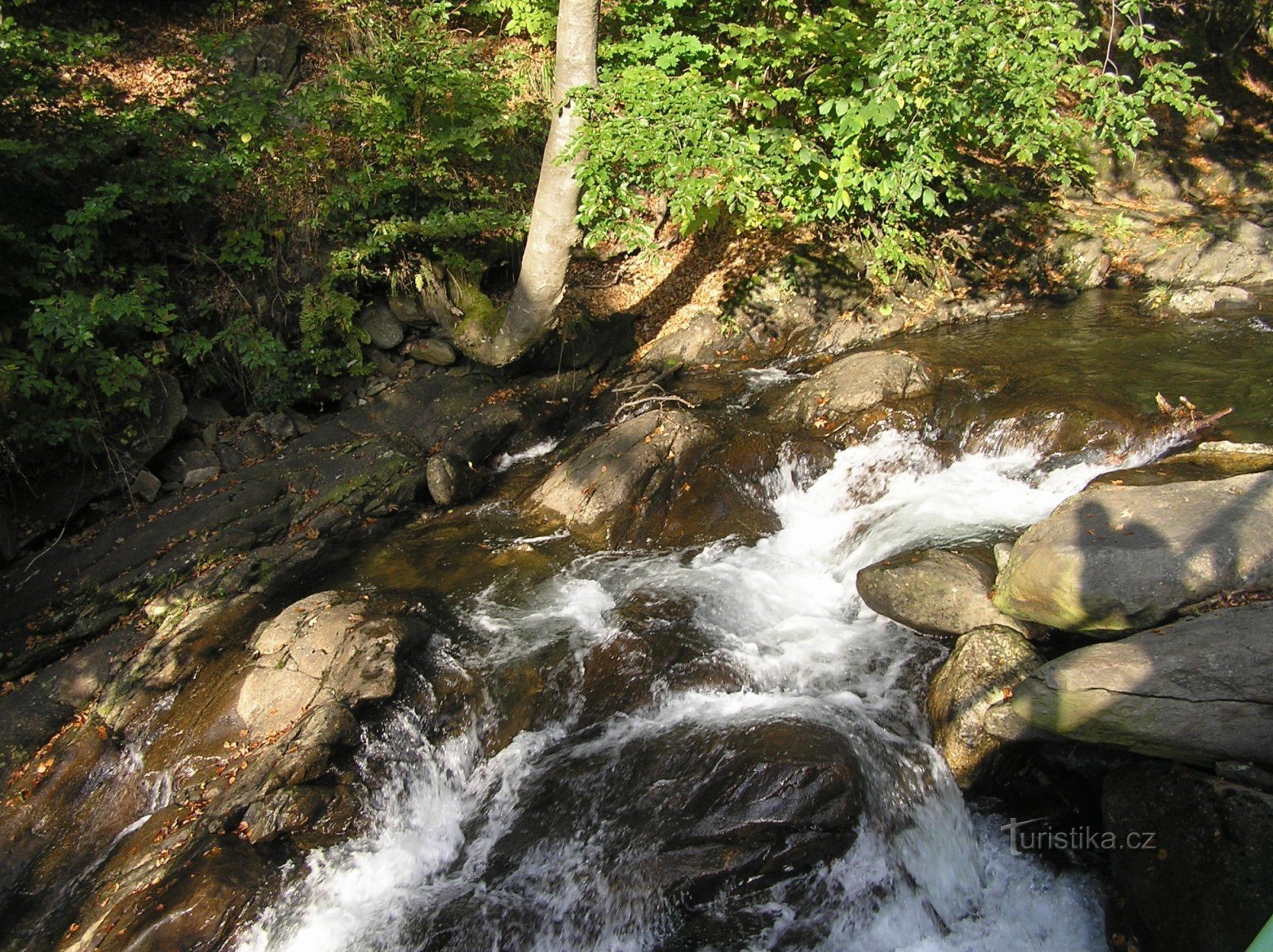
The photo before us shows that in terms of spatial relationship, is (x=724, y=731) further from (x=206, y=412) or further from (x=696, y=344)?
(x=206, y=412)

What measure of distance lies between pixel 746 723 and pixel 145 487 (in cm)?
606

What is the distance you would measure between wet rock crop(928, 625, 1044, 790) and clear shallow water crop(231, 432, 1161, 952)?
0.13 m

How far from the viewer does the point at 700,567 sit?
20.1 ft

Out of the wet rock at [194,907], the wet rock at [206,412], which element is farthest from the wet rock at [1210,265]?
the wet rock at [194,907]

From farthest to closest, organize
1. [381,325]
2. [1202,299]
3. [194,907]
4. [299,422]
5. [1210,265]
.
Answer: [1210,265], [1202,299], [381,325], [299,422], [194,907]

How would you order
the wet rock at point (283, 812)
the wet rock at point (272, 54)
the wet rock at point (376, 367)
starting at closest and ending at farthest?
the wet rock at point (283, 812), the wet rock at point (376, 367), the wet rock at point (272, 54)

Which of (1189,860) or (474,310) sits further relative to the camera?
(474,310)

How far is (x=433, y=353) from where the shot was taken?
8.59 m

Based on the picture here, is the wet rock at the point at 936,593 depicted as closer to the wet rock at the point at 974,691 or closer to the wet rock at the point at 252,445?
the wet rock at the point at 974,691

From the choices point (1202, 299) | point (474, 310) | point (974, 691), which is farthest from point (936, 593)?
point (1202, 299)

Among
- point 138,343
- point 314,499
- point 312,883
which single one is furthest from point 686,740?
point 138,343

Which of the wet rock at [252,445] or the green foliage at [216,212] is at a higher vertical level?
the green foliage at [216,212]

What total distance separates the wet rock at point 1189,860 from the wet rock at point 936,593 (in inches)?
49.5

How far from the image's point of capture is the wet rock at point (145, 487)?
6973 millimetres
